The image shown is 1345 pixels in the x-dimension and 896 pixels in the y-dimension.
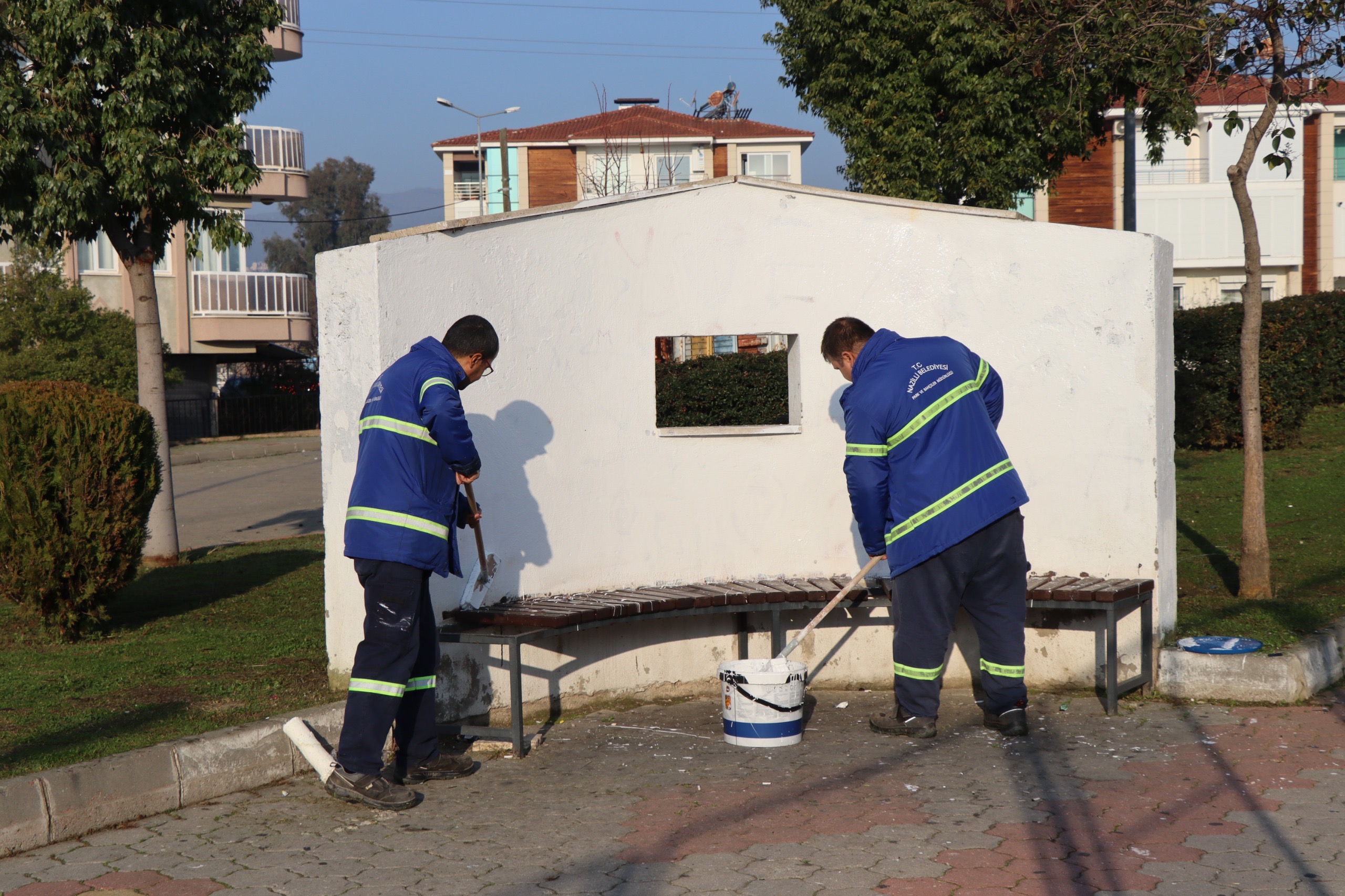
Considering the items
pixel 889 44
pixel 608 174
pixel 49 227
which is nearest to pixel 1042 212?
Answer: pixel 608 174

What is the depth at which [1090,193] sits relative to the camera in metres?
38.2

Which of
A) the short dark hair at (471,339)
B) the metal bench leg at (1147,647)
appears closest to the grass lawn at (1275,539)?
the metal bench leg at (1147,647)

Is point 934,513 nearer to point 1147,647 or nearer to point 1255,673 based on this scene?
point 1147,647

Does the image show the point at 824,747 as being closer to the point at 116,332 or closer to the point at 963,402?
the point at 963,402

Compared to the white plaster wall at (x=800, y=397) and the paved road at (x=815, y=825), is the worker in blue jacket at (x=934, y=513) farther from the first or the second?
the white plaster wall at (x=800, y=397)

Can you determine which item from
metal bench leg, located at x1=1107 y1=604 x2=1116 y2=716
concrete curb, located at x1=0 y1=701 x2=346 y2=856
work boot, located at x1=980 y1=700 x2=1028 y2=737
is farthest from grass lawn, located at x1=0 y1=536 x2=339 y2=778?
metal bench leg, located at x1=1107 y1=604 x2=1116 y2=716

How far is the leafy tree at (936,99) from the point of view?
14625 mm

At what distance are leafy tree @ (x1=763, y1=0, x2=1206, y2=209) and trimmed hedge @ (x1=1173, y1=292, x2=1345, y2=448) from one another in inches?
94.9

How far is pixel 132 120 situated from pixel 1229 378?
11651 millimetres

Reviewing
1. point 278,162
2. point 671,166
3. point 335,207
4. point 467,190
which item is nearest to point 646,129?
point 671,166

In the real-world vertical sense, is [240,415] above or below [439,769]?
above

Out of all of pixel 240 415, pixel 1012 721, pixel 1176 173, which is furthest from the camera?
pixel 1176 173

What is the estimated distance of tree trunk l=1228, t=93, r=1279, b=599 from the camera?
6848 mm

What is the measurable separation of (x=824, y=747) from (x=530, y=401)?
2167 millimetres
